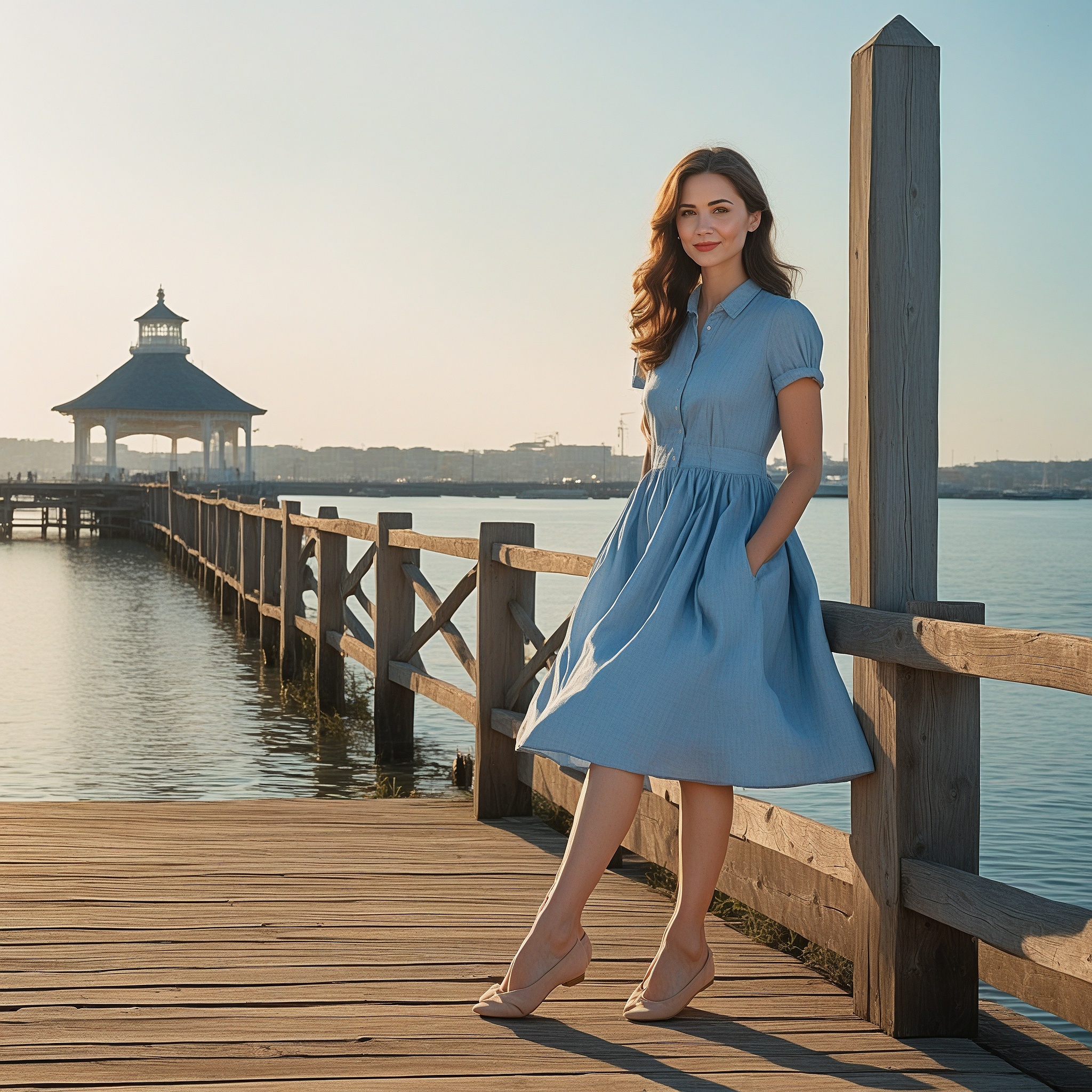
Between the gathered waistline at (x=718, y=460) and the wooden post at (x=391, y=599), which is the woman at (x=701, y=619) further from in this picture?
the wooden post at (x=391, y=599)

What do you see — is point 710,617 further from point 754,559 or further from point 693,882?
point 693,882

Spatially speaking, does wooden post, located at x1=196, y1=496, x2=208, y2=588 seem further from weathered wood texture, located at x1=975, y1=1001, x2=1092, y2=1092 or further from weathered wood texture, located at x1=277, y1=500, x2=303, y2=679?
weathered wood texture, located at x1=975, y1=1001, x2=1092, y2=1092

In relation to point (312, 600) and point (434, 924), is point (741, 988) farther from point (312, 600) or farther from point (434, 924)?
point (312, 600)

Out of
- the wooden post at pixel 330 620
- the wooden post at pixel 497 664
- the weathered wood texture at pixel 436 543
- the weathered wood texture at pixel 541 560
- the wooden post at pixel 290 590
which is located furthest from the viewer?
the wooden post at pixel 290 590

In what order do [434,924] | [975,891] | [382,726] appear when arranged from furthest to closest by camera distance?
[382,726] → [434,924] → [975,891]

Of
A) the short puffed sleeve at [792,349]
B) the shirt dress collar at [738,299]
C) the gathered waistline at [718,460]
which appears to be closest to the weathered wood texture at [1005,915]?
the gathered waistline at [718,460]

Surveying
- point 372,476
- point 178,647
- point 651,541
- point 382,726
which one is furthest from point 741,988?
point 372,476

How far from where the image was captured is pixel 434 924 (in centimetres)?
340

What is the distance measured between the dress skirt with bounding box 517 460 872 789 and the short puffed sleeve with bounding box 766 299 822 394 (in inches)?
8.7

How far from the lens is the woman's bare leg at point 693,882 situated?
2.75m

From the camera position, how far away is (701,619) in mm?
2664

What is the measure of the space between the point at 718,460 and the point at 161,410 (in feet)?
172

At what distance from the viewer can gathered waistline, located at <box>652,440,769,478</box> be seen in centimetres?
278

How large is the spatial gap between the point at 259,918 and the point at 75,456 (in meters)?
51.2
